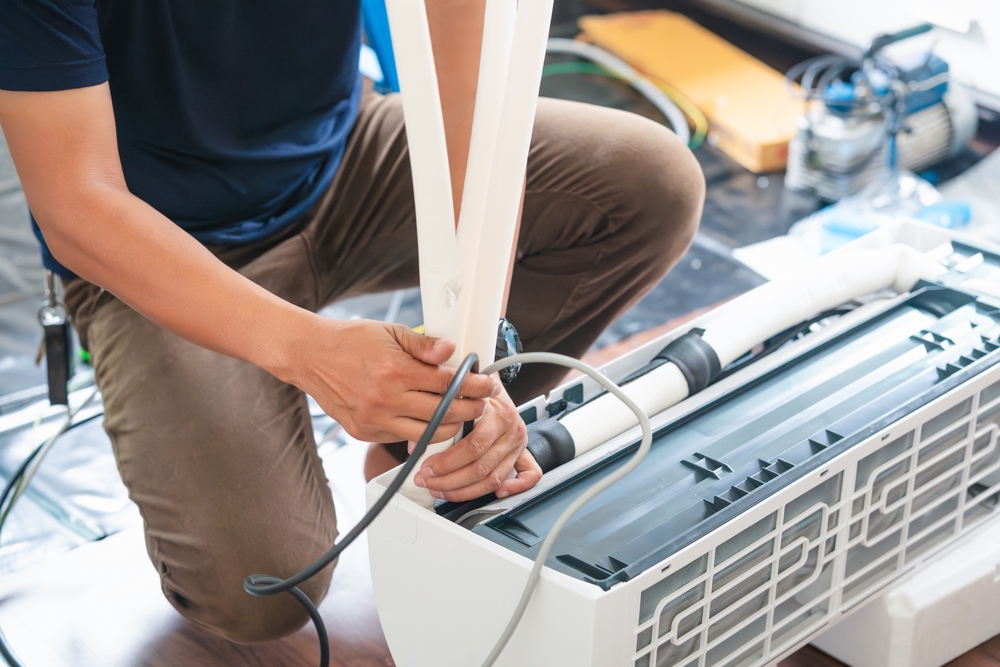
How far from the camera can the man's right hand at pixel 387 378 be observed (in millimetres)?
789

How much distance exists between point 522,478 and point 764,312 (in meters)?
0.37

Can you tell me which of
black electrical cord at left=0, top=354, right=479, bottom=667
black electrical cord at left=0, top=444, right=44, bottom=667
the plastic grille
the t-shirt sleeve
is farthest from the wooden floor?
the t-shirt sleeve

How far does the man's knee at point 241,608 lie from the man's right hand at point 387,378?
34 cm

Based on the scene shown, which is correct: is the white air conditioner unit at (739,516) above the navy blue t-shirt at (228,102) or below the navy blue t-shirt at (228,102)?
below

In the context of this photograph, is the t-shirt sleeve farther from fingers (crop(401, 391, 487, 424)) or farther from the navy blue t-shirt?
fingers (crop(401, 391, 487, 424))

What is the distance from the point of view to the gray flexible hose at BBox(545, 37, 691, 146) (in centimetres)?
252

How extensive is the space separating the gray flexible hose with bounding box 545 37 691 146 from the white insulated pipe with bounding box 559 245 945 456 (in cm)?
131

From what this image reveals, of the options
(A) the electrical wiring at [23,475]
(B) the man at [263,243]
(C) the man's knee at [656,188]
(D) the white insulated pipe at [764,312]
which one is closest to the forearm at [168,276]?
(B) the man at [263,243]

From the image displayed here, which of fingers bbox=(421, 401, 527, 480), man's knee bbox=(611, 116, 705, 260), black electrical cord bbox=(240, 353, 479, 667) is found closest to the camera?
black electrical cord bbox=(240, 353, 479, 667)

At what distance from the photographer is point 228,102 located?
1.15 metres

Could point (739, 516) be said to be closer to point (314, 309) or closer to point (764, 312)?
point (764, 312)

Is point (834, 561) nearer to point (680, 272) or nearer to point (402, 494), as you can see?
point (402, 494)

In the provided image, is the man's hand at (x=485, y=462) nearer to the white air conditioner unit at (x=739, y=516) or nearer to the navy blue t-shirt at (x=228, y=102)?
the white air conditioner unit at (x=739, y=516)

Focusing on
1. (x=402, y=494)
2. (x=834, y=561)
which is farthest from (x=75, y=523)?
(x=834, y=561)
